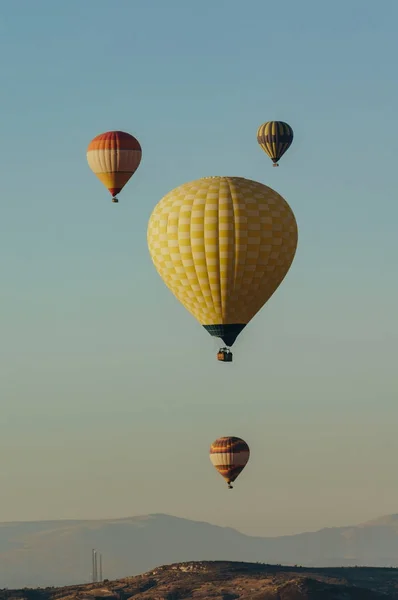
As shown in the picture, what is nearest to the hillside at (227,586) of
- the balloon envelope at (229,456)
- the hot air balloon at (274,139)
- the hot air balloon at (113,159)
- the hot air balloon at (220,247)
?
the balloon envelope at (229,456)

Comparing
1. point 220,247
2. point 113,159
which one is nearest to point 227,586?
point 113,159

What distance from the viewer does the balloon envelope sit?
136500 millimetres

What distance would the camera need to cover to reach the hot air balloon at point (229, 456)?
13650 centimetres

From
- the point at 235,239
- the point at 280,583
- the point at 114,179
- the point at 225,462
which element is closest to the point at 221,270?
the point at 235,239

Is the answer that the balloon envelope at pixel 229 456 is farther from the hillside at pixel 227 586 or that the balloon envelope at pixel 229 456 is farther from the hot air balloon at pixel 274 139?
the hot air balloon at pixel 274 139

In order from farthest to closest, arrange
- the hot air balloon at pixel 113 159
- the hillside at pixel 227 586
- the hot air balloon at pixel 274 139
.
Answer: the hillside at pixel 227 586 → the hot air balloon at pixel 274 139 → the hot air balloon at pixel 113 159

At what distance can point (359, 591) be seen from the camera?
165375 millimetres

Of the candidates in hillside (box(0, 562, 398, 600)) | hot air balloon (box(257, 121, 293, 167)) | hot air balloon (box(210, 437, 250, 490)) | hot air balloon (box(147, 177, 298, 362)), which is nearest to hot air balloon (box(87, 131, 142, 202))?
hot air balloon (box(147, 177, 298, 362))

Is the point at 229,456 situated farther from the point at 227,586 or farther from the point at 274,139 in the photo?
the point at 227,586

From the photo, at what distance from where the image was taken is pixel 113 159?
419ft

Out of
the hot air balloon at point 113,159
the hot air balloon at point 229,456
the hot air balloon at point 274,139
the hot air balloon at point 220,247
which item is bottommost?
the hot air balloon at point 229,456

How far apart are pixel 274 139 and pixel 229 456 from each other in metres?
33.4

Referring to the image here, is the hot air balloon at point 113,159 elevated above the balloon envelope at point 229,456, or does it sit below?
above

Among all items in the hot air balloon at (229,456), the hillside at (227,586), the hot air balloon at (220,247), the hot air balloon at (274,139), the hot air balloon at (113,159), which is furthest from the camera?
the hillside at (227,586)
